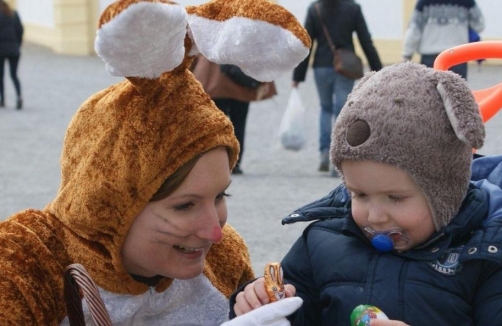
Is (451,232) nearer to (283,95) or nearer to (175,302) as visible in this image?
(175,302)

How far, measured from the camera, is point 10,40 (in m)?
12.6

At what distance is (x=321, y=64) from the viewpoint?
8.45 metres

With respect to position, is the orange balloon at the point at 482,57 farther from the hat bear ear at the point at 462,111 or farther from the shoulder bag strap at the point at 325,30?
the shoulder bag strap at the point at 325,30

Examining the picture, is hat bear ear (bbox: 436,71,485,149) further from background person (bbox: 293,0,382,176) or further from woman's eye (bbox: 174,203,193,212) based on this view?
background person (bbox: 293,0,382,176)

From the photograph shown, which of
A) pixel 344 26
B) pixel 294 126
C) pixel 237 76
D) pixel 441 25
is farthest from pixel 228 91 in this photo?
pixel 441 25

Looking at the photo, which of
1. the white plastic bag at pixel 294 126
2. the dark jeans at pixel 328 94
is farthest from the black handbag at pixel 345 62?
the white plastic bag at pixel 294 126

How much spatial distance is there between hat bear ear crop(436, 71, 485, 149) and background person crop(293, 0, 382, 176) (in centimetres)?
583

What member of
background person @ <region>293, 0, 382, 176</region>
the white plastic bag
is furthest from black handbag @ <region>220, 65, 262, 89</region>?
background person @ <region>293, 0, 382, 176</region>

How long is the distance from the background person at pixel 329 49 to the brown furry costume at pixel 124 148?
18.9 ft

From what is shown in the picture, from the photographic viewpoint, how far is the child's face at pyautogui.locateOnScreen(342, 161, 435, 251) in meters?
2.18

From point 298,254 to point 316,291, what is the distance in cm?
10

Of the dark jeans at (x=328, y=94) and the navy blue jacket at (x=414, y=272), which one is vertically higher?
the navy blue jacket at (x=414, y=272)

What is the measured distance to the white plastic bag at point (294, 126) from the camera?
801 centimetres

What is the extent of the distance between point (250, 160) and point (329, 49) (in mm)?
1271
